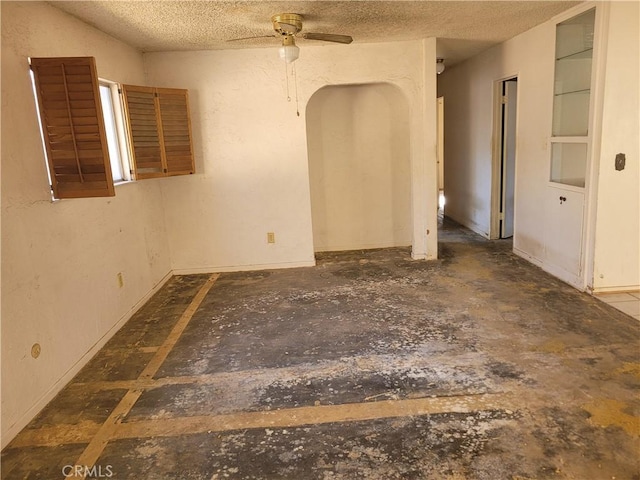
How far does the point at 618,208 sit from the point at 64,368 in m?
4.45

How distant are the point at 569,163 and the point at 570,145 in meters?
0.18

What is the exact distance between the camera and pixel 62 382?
2881 millimetres

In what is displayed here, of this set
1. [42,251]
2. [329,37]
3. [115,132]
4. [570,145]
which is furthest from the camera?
[570,145]

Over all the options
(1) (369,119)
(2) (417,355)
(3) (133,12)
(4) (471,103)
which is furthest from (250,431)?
(4) (471,103)

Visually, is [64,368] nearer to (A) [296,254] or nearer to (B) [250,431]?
(B) [250,431]

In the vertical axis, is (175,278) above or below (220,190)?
below

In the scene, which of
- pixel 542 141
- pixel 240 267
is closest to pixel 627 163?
pixel 542 141

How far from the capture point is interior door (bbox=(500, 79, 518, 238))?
223 inches

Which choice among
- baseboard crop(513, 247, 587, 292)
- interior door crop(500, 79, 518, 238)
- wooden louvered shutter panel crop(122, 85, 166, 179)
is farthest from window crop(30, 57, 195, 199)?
interior door crop(500, 79, 518, 238)

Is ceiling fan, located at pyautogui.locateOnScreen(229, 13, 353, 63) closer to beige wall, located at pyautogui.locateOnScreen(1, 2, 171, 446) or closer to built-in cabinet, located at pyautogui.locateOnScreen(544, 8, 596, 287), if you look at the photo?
beige wall, located at pyautogui.locateOnScreen(1, 2, 171, 446)

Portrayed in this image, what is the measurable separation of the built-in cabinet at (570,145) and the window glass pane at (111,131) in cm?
416

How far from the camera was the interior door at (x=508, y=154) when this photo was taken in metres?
5.66

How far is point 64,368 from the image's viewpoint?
2.92 m

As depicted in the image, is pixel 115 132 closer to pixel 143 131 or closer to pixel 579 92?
pixel 143 131
